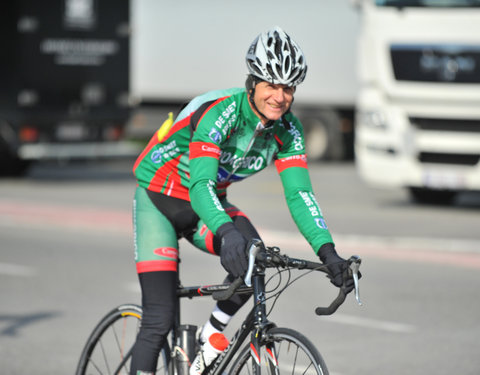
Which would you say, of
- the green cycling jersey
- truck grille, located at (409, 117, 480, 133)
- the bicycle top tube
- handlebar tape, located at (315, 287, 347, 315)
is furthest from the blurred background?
handlebar tape, located at (315, 287, 347, 315)

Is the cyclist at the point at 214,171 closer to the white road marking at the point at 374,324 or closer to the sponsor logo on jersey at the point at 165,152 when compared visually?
the sponsor logo on jersey at the point at 165,152

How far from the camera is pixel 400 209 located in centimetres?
1526

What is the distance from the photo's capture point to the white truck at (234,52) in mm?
22984

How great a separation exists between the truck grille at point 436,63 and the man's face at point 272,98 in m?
10.2

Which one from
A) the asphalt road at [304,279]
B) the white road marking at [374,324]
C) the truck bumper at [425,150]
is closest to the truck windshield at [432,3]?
the truck bumper at [425,150]

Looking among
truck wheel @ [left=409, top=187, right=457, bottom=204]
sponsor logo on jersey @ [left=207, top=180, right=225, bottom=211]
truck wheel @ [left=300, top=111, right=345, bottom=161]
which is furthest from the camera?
truck wheel @ [left=300, top=111, right=345, bottom=161]

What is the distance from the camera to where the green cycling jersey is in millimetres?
4418

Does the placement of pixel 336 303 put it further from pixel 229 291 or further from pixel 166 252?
pixel 166 252

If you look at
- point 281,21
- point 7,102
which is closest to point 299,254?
point 7,102

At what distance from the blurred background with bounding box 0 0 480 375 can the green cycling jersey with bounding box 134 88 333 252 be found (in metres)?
2.16

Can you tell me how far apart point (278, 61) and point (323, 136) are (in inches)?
776

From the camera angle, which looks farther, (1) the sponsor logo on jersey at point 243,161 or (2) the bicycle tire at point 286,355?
(1) the sponsor logo on jersey at point 243,161

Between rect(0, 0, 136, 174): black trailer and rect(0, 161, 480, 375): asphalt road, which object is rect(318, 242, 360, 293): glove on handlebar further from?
rect(0, 0, 136, 174): black trailer

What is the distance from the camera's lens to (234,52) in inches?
925
